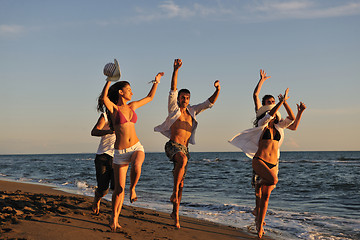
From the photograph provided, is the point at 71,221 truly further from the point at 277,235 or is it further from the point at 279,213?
the point at 279,213

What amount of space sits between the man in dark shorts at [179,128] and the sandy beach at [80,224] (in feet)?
1.76

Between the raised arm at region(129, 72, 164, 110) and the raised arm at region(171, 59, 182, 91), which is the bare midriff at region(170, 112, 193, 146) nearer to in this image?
the raised arm at region(171, 59, 182, 91)

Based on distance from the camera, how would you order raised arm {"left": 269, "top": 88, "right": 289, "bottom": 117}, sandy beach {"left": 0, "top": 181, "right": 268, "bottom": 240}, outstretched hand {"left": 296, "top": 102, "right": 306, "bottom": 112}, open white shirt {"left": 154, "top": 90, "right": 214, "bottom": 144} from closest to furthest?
sandy beach {"left": 0, "top": 181, "right": 268, "bottom": 240}, raised arm {"left": 269, "top": 88, "right": 289, "bottom": 117}, open white shirt {"left": 154, "top": 90, "right": 214, "bottom": 144}, outstretched hand {"left": 296, "top": 102, "right": 306, "bottom": 112}

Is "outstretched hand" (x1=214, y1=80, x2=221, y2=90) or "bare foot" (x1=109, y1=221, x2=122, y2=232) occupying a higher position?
"outstretched hand" (x1=214, y1=80, x2=221, y2=90)

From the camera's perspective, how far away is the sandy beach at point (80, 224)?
452cm

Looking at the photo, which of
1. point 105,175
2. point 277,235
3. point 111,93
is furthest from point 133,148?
point 277,235

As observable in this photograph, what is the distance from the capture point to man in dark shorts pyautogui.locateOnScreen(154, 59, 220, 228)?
585 cm

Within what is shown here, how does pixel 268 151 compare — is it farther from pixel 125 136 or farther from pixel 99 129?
pixel 99 129

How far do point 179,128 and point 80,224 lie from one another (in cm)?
212

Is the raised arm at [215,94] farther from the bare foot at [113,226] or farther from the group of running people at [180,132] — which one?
the bare foot at [113,226]

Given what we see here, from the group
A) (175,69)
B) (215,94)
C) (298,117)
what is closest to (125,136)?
(175,69)

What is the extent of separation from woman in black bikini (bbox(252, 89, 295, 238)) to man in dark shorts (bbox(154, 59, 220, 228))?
105cm

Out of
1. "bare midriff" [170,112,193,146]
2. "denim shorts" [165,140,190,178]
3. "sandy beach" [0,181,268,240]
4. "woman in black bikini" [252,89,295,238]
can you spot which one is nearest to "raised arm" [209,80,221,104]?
"bare midriff" [170,112,193,146]

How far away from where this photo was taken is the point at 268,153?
5816 millimetres
